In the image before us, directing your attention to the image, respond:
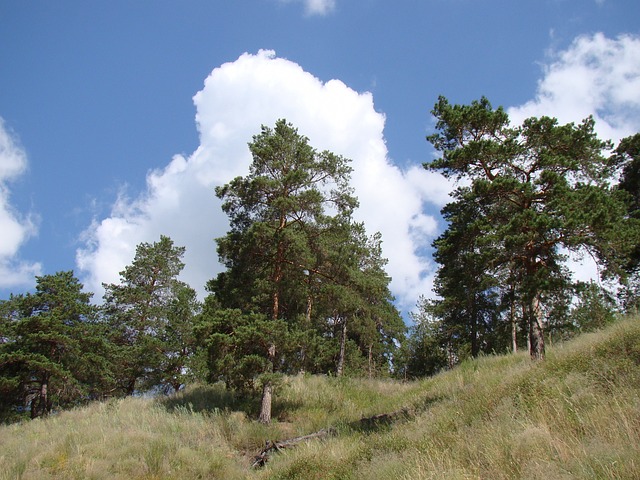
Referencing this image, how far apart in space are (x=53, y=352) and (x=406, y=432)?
24.7 metres

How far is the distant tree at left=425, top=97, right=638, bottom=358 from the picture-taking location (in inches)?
430

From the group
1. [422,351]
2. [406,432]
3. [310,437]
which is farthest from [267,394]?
[422,351]

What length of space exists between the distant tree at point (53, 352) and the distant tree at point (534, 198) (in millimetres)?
23741

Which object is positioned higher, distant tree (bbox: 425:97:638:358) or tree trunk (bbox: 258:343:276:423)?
distant tree (bbox: 425:97:638:358)

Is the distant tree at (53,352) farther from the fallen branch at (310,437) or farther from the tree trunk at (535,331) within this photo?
the tree trunk at (535,331)

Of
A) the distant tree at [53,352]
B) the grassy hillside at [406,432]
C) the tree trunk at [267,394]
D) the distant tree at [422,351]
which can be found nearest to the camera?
the grassy hillside at [406,432]

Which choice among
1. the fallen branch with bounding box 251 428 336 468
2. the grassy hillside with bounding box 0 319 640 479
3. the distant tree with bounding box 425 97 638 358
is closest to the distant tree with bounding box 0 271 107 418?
the grassy hillside with bounding box 0 319 640 479

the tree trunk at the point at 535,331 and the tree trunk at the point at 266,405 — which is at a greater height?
the tree trunk at the point at 535,331

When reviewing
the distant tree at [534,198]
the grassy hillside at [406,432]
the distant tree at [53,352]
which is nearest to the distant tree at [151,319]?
the distant tree at [53,352]

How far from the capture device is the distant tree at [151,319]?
1067 inches

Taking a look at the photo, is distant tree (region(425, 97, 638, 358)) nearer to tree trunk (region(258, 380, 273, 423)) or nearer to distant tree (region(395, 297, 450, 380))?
tree trunk (region(258, 380, 273, 423))

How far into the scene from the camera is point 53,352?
25391 mm

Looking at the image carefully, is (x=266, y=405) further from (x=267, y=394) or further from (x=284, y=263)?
(x=284, y=263)

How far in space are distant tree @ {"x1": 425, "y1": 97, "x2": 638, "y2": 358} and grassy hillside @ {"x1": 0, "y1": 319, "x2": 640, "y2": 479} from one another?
6.88 ft
